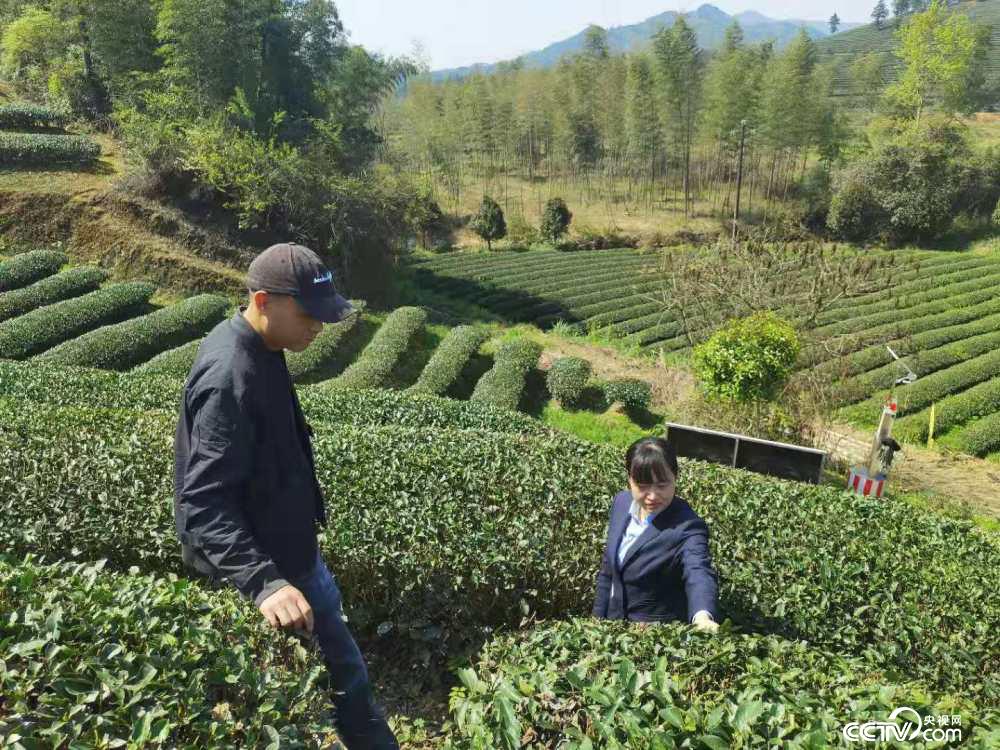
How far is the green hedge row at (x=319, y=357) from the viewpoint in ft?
51.7

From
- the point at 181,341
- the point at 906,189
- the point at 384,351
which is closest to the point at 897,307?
the point at 906,189

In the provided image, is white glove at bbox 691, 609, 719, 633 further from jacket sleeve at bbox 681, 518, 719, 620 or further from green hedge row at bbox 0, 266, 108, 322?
green hedge row at bbox 0, 266, 108, 322

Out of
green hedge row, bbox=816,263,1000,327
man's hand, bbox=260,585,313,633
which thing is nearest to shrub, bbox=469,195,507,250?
green hedge row, bbox=816,263,1000,327

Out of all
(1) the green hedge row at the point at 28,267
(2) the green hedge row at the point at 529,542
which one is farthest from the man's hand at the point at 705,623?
(1) the green hedge row at the point at 28,267

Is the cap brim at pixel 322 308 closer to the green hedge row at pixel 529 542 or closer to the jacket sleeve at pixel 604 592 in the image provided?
the jacket sleeve at pixel 604 592

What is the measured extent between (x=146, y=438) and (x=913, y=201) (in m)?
47.9

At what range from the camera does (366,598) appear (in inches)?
168

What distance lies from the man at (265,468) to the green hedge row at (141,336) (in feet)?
44.0

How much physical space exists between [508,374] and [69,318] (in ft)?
34.1

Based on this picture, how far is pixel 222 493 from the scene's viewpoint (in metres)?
2.54

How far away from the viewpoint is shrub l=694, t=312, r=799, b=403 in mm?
11227

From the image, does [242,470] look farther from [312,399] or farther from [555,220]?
[555,220]

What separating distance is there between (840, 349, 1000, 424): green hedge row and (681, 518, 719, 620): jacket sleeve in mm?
16123

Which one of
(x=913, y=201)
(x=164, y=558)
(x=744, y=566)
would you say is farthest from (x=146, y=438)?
(x=913, y=201)
